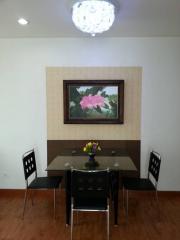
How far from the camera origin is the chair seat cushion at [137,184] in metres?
3.01

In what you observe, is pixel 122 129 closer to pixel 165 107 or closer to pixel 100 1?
pixel 165 107

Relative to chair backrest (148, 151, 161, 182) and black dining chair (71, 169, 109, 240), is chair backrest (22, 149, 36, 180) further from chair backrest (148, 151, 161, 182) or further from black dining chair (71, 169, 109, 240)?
chair backrest (148, 151, 161, 182)

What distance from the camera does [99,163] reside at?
2865 millimetres

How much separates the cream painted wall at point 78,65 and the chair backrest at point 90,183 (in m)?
1.33

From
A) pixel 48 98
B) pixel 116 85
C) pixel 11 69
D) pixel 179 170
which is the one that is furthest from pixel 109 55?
pixel 179 170

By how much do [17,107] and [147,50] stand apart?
7.06 feet

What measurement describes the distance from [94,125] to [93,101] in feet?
1.21

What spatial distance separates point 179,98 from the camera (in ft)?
11.7

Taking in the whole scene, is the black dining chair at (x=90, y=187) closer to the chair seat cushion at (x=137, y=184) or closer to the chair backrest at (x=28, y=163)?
the chair seat cushion at (x=137, y=184)

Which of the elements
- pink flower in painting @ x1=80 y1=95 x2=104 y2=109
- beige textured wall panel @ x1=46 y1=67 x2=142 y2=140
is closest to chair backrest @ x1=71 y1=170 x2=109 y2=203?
beige textured wall panel @ x1=46 y1=67 x2=142 y2=140

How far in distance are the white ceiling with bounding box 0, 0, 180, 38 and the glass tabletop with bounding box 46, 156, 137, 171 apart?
1.70m

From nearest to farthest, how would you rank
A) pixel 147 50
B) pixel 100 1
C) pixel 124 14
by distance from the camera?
pixel 100 1
pixel 124 14
pixel 147 50

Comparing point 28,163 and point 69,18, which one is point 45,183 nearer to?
point 28,163

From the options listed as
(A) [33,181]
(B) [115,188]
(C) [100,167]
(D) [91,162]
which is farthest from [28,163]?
(B) [115,188]
